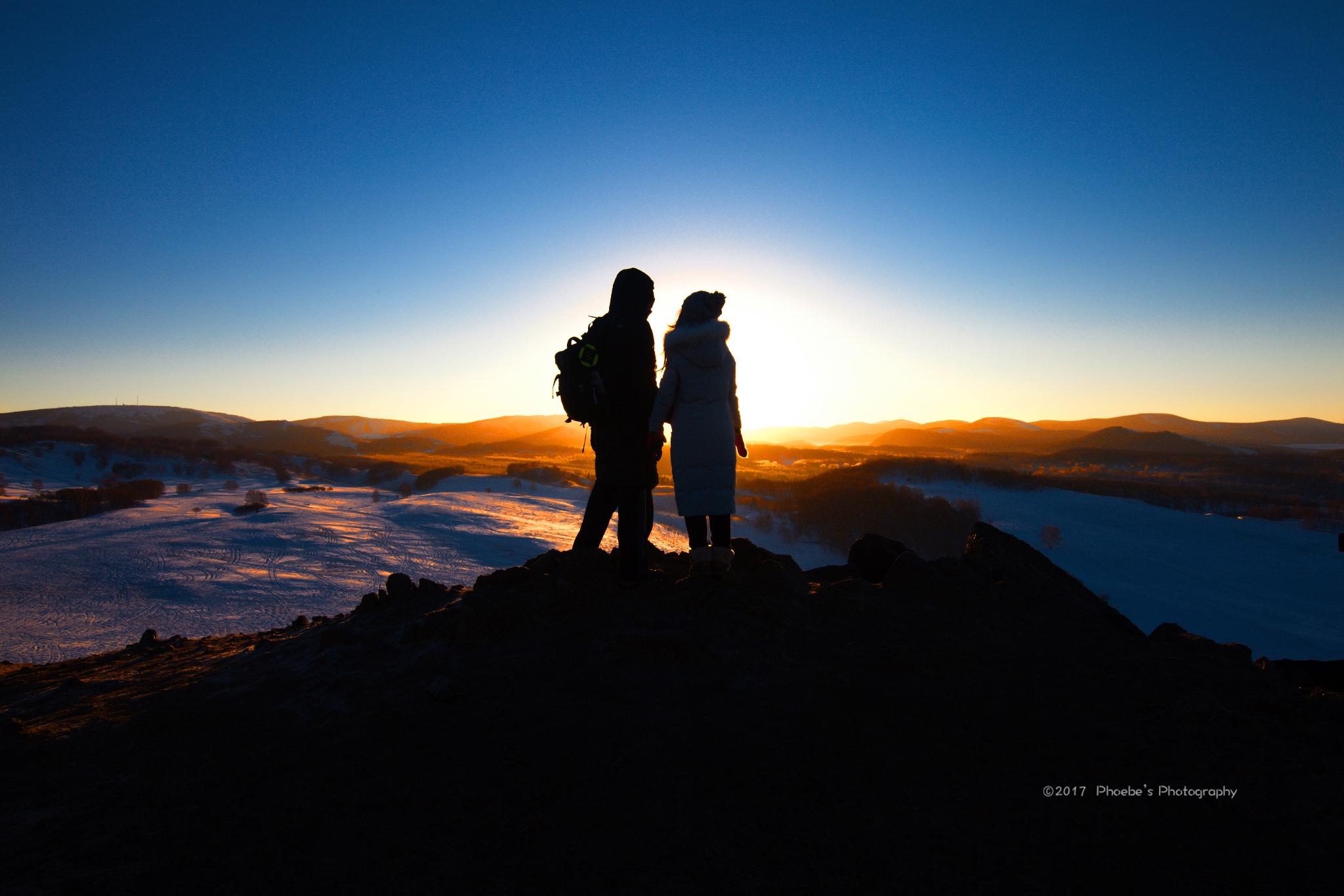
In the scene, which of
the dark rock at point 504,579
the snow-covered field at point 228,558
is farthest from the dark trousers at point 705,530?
the snow-covered field at point 228,558

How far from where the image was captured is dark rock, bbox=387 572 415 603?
4781mm

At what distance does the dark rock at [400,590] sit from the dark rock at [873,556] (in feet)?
13.0

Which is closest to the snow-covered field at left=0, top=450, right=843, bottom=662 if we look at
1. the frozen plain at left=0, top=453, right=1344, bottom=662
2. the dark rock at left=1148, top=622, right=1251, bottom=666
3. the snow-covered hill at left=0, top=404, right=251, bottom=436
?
the frozen plain at left=0, top=453, right=1344, bottom=662

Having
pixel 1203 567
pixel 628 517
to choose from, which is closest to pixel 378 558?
pixel 628 517

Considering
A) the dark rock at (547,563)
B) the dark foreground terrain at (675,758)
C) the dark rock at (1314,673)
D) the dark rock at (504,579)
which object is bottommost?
the dark rock at (1314,673)

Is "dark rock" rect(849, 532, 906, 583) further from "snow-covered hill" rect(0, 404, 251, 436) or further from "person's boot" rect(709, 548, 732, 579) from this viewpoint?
"snow-covered hill" rect(0, 404, 251, 436)

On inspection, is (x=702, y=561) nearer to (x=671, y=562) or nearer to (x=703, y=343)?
(x=671, y=562)

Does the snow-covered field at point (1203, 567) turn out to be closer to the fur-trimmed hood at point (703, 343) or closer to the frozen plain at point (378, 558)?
the frozen plain at point (378, 558)

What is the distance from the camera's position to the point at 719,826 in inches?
83.5

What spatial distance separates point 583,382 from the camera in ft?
13.8

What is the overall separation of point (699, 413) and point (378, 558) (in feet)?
54.3

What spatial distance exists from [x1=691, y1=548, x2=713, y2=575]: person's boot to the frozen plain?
1033 cm

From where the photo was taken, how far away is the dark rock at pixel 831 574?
573cm


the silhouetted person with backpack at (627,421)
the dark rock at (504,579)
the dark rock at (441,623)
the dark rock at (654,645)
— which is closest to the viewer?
the dark rock at (654,645)
